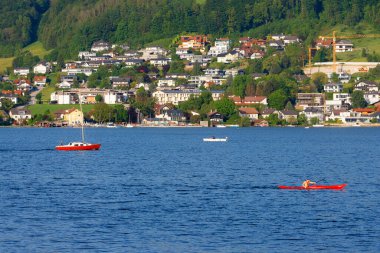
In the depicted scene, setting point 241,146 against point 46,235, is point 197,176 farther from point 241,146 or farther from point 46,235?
point 241,146

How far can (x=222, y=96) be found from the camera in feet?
555

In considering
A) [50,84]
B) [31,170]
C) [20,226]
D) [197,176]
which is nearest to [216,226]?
[20,226]

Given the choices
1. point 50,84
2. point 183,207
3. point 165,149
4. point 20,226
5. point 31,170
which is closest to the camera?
point 20,226

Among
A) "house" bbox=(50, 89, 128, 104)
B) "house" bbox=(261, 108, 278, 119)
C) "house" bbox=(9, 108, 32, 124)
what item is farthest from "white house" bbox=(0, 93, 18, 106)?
"house" bbox=(261, 108, 278, 119)

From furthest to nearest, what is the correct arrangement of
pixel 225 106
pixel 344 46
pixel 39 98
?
pixel 344 46 → pixel 39 98 → pixel 225 106

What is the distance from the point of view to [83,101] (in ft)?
590

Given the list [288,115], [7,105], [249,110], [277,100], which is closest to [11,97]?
[7,105]

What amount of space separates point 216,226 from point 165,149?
52.0m

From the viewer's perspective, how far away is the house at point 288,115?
15762 cm

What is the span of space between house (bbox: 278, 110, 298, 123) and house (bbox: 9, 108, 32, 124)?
4151cm

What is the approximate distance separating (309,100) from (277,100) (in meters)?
7.89

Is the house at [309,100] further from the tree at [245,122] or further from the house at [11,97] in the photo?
the house at [11,97]

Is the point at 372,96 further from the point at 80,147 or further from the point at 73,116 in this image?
the point at 80,147

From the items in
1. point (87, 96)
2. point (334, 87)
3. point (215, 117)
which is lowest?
point (215, 117)
